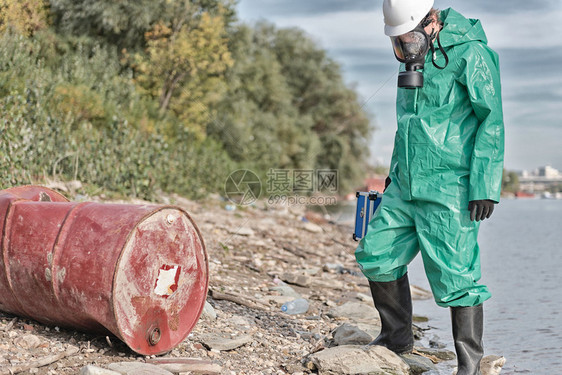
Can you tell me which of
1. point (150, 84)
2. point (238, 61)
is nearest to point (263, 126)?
point (238, 61)

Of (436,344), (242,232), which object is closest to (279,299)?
(436,344)

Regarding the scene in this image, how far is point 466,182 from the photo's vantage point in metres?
3.58

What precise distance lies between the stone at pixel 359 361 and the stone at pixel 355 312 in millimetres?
1410

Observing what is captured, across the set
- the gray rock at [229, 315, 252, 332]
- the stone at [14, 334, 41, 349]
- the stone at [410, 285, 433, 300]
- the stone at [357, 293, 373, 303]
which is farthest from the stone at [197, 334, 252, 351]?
the stone at [410, 285, 433, 300]

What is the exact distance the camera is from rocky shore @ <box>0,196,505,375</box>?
337cm

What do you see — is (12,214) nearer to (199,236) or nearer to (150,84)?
(199,236)

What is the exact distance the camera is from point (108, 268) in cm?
328

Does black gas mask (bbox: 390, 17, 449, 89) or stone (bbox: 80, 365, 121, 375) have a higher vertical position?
black gas mask (bbox: 390, 17, 449, 89)

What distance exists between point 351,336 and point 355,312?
115cm

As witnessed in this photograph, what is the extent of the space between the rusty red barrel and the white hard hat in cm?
164

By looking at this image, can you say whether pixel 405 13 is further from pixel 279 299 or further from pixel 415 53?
pixel 279 299

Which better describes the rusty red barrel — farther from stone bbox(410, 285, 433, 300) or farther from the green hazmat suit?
stone bbox(410, 285, 433, 300)

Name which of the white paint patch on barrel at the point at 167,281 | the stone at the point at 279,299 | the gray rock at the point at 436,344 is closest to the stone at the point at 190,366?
the white paint patch on barrel at the point at 167,281

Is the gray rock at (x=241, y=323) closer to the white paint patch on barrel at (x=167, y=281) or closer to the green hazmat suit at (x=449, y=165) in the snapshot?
the white paint patch on barrel at (x=167, y=281)
